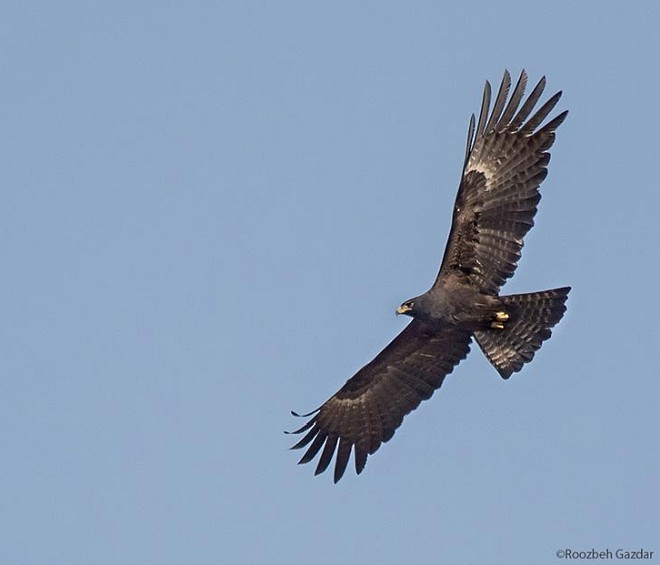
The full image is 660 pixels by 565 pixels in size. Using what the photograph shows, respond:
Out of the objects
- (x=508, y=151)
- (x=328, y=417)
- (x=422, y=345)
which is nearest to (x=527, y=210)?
(x=508, y=151)

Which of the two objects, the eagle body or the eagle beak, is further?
the eagle beak

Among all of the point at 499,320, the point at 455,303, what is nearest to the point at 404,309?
the point at 455,303

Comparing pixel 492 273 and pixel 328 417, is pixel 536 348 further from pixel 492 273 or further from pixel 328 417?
pixel 328 417

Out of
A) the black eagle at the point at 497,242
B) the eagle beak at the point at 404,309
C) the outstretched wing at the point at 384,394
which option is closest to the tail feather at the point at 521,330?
the black eagle at the point at 497,242

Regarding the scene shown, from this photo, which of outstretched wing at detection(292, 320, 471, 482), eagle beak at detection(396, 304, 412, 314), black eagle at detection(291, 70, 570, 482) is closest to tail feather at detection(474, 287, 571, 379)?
black eagle at detection(291, 70, 570, 482)

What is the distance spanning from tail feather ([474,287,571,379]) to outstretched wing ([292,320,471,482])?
0.69 metres

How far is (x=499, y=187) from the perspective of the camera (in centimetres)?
2036

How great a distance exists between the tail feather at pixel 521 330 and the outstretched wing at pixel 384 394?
69cm

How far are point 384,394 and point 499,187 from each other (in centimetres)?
409

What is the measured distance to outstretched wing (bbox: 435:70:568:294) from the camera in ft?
66.6

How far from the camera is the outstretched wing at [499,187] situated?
20.3 metres

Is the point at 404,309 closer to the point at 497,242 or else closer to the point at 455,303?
the point at 455,303

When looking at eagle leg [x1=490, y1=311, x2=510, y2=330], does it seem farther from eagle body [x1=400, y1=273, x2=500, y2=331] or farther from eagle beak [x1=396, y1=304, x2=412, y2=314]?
eagle beak [x1=396, y1=304, x2=412, y2=314]

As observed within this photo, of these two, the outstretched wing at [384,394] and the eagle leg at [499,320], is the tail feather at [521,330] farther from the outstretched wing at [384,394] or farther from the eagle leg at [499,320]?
the outstretched wing at [384,394]
